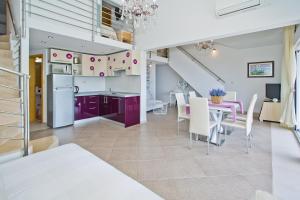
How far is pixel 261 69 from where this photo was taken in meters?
5.97

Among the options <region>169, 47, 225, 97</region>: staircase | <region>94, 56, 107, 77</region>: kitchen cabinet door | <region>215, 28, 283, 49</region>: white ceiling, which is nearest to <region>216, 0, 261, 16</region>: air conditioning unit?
<region>215, 28, 283, 49</region>: white ceiling

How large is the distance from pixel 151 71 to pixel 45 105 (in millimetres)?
4846

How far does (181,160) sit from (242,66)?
554 cm

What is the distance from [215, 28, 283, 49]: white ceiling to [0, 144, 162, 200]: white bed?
5.99 m

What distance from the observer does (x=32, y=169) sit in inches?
51.1

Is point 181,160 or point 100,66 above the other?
point 100,66

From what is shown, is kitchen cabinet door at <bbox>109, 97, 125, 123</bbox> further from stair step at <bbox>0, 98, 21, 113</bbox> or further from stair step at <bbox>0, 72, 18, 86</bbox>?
stair step at <bbox>0, 98, 21, 113</bbox>

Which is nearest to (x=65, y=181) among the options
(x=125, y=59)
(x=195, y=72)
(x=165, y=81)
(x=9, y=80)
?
(x=9, y=80)

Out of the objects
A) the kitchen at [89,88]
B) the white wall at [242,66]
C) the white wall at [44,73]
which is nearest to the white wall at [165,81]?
the white wall at [242,66]

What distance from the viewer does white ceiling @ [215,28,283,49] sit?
4.98 m

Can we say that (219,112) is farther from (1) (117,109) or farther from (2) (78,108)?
(2) (78,108)

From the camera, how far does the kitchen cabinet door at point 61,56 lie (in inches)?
179

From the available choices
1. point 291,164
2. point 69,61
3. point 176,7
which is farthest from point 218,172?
point 69,61

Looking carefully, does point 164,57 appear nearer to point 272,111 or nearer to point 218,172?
point 272,111
